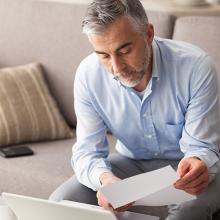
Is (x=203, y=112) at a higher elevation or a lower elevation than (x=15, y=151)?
higher

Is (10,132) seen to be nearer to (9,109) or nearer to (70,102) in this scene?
(9,109)

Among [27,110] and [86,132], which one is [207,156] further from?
[27,110]

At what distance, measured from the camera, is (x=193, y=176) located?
5.76 ft

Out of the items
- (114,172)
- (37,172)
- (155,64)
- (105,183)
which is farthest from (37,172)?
(155,64)

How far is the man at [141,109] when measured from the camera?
181cm

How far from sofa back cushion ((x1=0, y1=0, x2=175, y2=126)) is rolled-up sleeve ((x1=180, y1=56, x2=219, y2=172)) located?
2.77ft

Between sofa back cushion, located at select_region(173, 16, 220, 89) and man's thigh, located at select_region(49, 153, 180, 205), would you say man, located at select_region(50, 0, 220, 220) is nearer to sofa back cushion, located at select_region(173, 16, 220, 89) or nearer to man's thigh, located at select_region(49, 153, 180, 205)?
man's thigh, located at select_region(49, 153, 180, 205)

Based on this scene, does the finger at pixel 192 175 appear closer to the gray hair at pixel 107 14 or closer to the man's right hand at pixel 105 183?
the man's right hand at pixel 105 183

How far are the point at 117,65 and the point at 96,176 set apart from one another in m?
0.36

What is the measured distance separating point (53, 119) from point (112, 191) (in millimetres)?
1101

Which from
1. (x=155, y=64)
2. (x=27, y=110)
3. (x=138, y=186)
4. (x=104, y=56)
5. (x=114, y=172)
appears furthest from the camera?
(x=27, y=110)

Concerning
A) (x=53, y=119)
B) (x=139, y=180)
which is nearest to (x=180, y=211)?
(x=139, y=180)

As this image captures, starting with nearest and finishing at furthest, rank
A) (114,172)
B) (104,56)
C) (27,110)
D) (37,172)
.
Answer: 1. (104,56)
2. (114,172)
3. (37,172)
4. (27,110)

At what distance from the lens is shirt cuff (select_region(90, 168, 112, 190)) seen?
1942 millimetres
